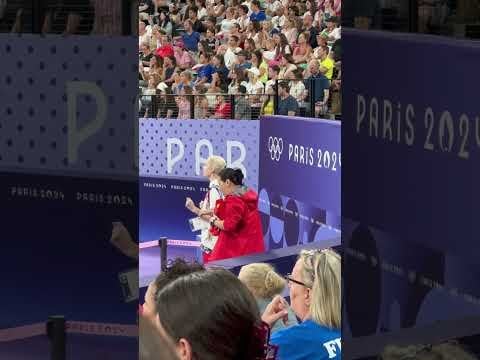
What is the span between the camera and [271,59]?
1598 centimetres

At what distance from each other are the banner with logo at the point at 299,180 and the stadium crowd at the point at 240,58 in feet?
3.63

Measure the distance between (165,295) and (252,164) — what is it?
10438 millimetres

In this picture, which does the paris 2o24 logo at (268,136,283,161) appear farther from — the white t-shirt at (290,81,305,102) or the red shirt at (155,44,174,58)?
the red shirt at (155,44,174,58)

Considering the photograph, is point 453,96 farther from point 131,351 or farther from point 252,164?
point 252,164

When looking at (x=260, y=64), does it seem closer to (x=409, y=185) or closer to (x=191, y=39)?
(x=191, y=39)

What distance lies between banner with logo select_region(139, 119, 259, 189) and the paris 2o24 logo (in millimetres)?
730

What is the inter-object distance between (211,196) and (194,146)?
2.28 metres

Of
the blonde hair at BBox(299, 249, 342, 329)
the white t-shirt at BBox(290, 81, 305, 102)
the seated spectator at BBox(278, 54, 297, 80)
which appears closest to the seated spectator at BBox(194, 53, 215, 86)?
the seated spectator at BBox(278, 54, 297, 80)

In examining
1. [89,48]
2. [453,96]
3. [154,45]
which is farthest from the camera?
[154,45]

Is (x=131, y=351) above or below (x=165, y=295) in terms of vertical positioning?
below

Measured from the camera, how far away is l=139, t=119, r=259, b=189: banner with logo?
41.7ft

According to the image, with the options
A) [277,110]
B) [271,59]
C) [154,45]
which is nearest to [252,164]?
[277,110]

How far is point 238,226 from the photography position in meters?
10.6

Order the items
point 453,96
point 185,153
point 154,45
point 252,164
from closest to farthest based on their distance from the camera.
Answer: point 453,96, point 252,164, point 185,153, point 154,45
